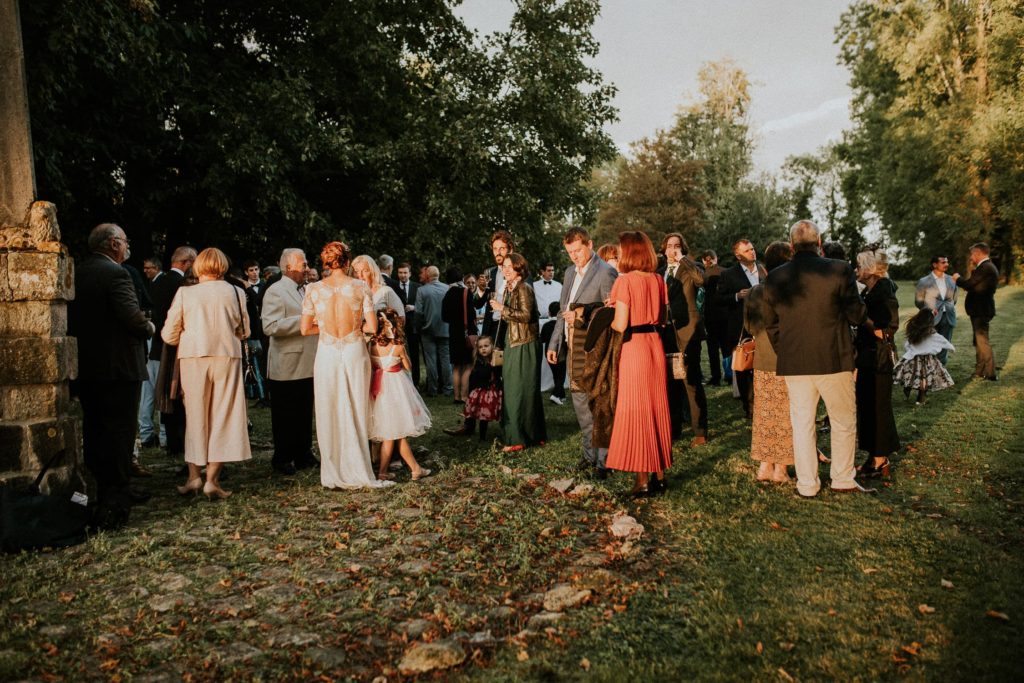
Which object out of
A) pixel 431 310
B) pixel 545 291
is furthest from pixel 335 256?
pixel 545 291

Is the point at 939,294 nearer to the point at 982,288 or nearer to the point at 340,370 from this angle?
the point at 982,288

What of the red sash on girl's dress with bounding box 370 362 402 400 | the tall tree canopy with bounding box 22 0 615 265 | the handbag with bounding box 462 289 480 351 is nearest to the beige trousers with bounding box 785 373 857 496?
the red sash on girl's dress with bounding box 370 362 402 400

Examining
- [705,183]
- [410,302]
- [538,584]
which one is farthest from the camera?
[705,183]

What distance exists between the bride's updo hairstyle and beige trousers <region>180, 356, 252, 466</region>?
4.20 feet

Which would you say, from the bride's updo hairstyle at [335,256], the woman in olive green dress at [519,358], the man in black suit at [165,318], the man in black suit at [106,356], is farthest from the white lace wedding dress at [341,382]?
the man in black suit at [165,318]

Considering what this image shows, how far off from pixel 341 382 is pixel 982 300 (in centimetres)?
1189

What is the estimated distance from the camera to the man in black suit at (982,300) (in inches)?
522

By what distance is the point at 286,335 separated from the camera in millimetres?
7699

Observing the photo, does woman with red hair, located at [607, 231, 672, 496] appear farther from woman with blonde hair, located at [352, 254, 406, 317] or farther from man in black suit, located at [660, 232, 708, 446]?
woman with blonde hair, located at [352, 254, 406, 317]

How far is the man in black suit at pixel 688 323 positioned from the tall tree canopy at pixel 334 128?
9.82 metres

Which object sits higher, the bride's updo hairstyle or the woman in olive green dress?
the bride's updo hairstyle

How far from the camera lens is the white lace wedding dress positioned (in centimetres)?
685

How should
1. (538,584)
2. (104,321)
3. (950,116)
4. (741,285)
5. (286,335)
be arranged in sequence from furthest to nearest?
(950,116) < (741,285) < (286,335) < (104,321) < (538,584)

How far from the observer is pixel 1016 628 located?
12.7 ft
